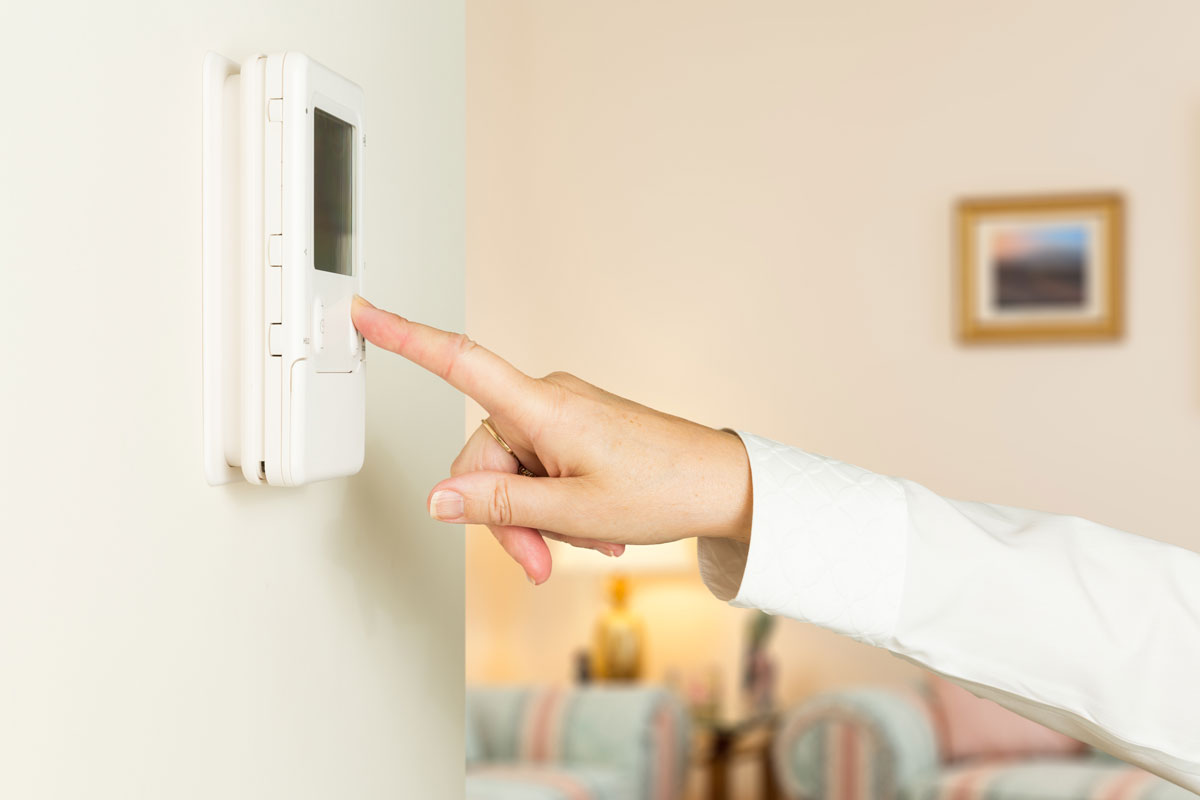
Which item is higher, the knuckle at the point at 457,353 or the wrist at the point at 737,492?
the knuckle at the point at 457,353

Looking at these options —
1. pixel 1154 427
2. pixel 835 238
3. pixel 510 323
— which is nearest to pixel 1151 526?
pixel 1154 427

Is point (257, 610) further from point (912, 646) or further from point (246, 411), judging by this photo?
point (912, 646)

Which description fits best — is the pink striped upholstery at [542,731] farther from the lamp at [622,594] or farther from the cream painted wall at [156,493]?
the cream painted wall at [156,493]

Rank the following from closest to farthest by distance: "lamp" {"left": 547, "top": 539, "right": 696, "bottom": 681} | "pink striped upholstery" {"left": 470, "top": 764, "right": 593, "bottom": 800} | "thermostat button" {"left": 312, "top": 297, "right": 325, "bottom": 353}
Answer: "thermostat button" {"left": 312, "top": 297, "right": 325, "bottom": 353} < "pink striped upholstery" {"left": 470, "top": 764, "right": 593, "bottom": 800} < "lamp" {"left": 547, "top": 539, "right": 696, "bottom": 681}

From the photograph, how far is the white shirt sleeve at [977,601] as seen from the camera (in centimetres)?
55

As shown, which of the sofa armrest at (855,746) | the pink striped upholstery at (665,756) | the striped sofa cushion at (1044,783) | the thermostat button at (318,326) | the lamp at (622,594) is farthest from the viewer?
the lamp at (622,594)

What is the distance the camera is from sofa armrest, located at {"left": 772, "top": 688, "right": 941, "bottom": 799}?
294cm

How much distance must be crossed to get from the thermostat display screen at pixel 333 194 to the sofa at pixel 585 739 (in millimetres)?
2593

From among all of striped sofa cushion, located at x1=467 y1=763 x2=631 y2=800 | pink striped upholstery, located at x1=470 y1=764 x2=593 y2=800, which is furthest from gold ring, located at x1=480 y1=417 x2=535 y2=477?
pink striped upholstery, located at x1=470 y1=764 x2=593 y2=800

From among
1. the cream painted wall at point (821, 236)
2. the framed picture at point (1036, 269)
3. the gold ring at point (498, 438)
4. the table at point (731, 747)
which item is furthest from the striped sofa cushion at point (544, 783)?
the gold ring at point (498, 438)

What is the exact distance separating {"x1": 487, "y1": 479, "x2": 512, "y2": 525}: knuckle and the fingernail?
0.02 m

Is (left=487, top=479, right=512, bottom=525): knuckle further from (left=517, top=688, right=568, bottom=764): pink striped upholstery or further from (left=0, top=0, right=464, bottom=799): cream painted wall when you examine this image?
(left=517, top=688, right=568, bottom=764): pink striped upholstery

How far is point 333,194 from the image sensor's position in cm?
46

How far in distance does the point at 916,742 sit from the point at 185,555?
2897 mm
